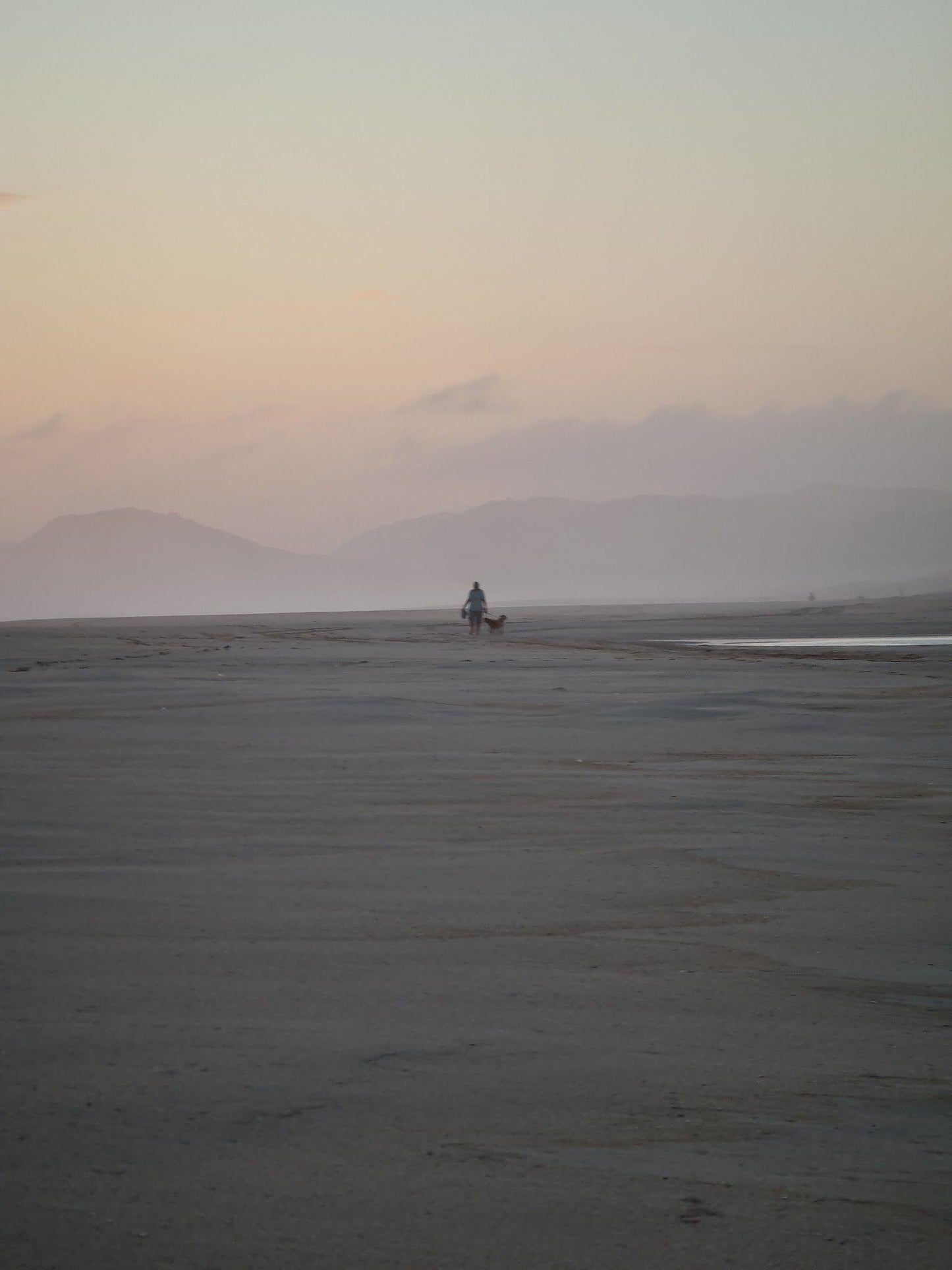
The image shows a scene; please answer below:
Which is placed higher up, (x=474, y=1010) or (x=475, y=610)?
(x=475, y=610)

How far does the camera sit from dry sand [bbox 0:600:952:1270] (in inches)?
101

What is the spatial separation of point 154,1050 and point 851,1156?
1840mm

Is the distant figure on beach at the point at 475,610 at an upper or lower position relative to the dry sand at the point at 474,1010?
upper

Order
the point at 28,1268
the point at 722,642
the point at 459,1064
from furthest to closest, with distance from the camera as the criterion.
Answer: the point at 722,642, the point at 459,1064, the point at 28,1268

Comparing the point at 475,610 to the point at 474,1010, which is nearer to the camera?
the point at 474,1010

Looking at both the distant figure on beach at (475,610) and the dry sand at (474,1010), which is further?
the distant figure on beach at (475,610)

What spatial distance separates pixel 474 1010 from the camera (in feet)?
12.3

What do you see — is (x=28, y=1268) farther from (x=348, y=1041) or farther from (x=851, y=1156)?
(x=851, y=1156)

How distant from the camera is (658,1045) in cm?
346

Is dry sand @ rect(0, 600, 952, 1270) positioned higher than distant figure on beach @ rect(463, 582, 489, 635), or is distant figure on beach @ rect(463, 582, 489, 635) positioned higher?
distant figure on beach @ rect(463, 582, 489, 635)

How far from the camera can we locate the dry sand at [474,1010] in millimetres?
2555

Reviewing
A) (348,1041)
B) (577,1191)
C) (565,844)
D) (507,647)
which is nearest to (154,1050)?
(348,1041)

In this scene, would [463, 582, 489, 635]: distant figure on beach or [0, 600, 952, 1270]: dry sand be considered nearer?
[0, 600, 952, 1270]: dry sand

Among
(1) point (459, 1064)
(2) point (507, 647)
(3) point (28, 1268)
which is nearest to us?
(3) point (28, 1268)
